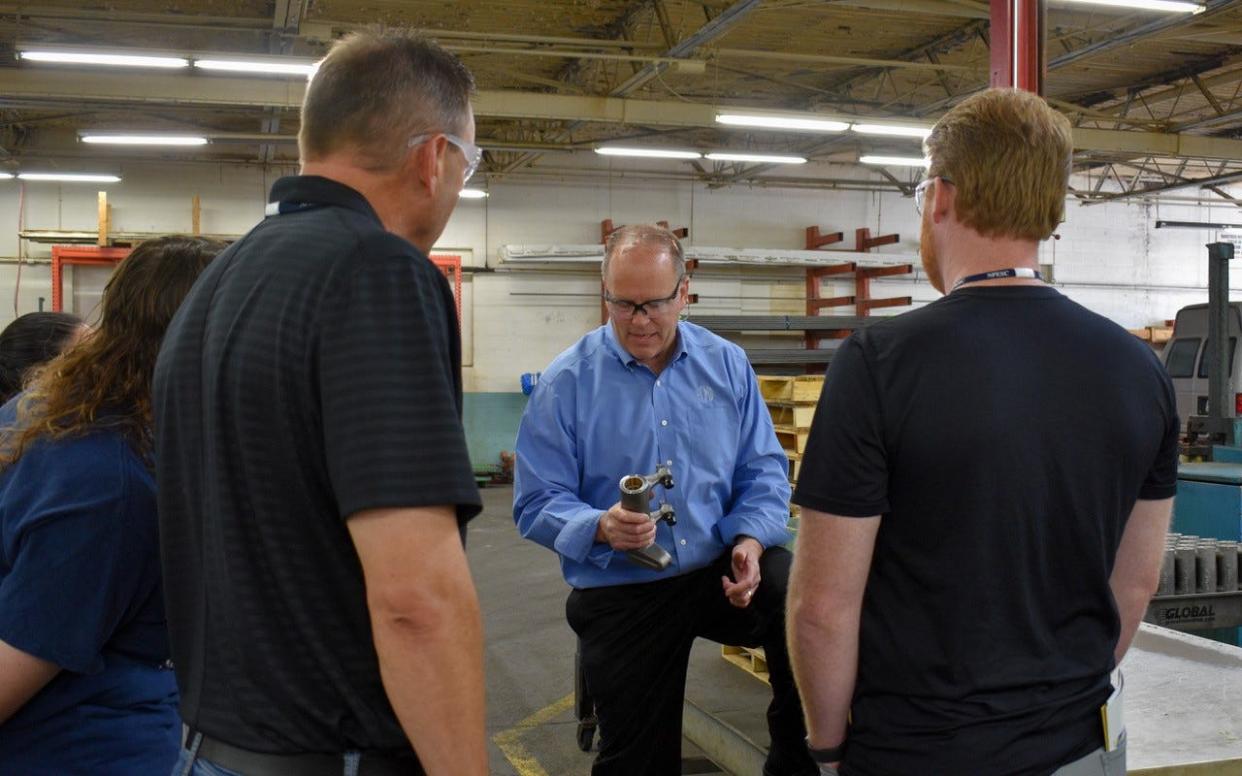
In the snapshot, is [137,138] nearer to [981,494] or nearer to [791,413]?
[791,413]

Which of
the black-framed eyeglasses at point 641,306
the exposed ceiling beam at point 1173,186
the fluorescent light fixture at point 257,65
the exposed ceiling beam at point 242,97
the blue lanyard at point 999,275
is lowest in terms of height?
the blue lanyard at point 999,275

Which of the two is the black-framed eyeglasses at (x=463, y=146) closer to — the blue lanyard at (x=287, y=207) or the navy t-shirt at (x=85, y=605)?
the blue lanyard at (x=287, y=207)

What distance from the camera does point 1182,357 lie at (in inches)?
540

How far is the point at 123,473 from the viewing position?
1759 millimetres

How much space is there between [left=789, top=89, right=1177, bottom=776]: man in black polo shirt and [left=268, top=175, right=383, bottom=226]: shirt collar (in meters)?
0.74

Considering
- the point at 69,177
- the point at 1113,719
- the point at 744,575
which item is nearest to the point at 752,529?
the point at 744,575

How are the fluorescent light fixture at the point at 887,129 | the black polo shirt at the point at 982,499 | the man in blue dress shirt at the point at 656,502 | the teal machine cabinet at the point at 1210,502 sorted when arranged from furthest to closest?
1. the fluorescent light fixture at the point at 887,129
2. the teal machine cabinet at the point at 1210,502
3. the man in blue dress shirt at the point at 656,502
4. the black polo shirt at the point at 982,499

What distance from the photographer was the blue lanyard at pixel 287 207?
4.75 ft

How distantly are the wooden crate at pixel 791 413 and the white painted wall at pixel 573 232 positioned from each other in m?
5.61

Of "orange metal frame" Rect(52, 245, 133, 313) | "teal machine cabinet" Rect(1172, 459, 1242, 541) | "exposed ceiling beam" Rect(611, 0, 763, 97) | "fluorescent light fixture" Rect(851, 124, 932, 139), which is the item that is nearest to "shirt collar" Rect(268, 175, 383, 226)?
"teal machine cabinet" Rect(1172, 459, 1242, 541)

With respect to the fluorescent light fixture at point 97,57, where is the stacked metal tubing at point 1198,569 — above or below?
below

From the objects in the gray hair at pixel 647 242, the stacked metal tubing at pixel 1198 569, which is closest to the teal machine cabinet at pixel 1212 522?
the stacked metal tubing at pixel 1198 569

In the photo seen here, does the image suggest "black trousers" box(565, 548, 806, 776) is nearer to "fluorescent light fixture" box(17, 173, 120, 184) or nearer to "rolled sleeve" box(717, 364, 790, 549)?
"rolled sleeve" box(717, 364, 790, 549)

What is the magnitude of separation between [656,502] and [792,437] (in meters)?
7.79
